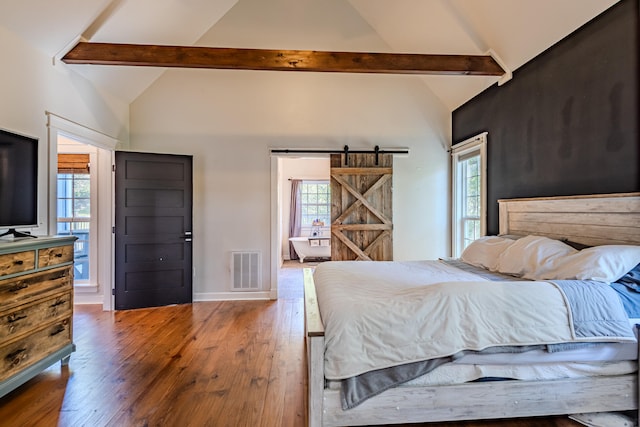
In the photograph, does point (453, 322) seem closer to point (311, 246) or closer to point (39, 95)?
point (39, 95)

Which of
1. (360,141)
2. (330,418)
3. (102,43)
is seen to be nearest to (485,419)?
(330,418)

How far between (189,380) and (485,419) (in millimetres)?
1985

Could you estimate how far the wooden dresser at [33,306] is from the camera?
2102 millimetres

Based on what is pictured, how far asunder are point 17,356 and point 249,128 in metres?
3.42

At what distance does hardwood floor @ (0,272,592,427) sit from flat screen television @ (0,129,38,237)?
118 centimetres

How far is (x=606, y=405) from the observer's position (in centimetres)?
191

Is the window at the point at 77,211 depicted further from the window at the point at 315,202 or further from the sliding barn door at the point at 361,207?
the window at the point at 315,202

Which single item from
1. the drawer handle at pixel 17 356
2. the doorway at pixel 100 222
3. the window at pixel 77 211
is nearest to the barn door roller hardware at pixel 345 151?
the doorway at pixel 100 222

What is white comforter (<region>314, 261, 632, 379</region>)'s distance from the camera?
5.65 feet

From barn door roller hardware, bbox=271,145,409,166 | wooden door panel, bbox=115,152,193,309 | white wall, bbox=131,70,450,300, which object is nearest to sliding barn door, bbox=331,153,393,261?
barn door roller hardware, bbox=271,145,409,166

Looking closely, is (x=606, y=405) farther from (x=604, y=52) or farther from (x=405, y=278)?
(x=604, y=52)

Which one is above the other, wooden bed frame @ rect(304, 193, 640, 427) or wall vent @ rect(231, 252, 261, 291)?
wall vent @ rect(231, 252, 261, 291)

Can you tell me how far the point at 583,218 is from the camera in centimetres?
256

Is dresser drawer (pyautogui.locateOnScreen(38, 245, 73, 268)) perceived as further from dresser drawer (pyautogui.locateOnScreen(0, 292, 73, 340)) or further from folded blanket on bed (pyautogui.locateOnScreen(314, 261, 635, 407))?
folded blanket on bed (pyautogui.locateOnScreen(314, 261, 635, 407))
